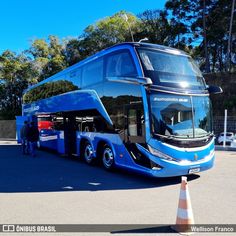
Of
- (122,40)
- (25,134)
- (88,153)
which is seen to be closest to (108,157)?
(88,153)

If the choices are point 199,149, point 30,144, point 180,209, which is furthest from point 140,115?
point 30,144

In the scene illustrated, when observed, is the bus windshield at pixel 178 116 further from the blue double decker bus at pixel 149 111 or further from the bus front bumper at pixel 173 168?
the bus front bumper at pixel 173 168

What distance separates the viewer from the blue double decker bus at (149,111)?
26.8 ft

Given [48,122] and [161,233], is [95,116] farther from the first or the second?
[161,233]

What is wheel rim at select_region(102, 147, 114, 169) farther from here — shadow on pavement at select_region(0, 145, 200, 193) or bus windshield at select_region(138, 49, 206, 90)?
bus windshield at select_region(138, 49, 206, 90)

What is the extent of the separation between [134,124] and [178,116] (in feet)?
4.39

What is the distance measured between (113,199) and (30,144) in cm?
966

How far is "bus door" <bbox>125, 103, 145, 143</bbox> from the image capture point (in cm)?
848

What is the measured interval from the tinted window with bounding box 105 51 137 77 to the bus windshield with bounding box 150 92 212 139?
49.1 inches

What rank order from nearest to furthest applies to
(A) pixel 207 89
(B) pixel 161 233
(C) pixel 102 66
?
1. (B) pixel 161 233
2. (A) pixel 207 89
3. (C) pixel 102 66

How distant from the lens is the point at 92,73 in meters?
11.5

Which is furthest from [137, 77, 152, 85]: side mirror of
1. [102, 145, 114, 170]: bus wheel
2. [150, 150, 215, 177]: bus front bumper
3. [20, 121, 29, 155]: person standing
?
[20, 121, 29, 155]: person standing

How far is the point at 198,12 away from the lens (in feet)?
111

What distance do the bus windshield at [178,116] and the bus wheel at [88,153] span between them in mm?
4323
